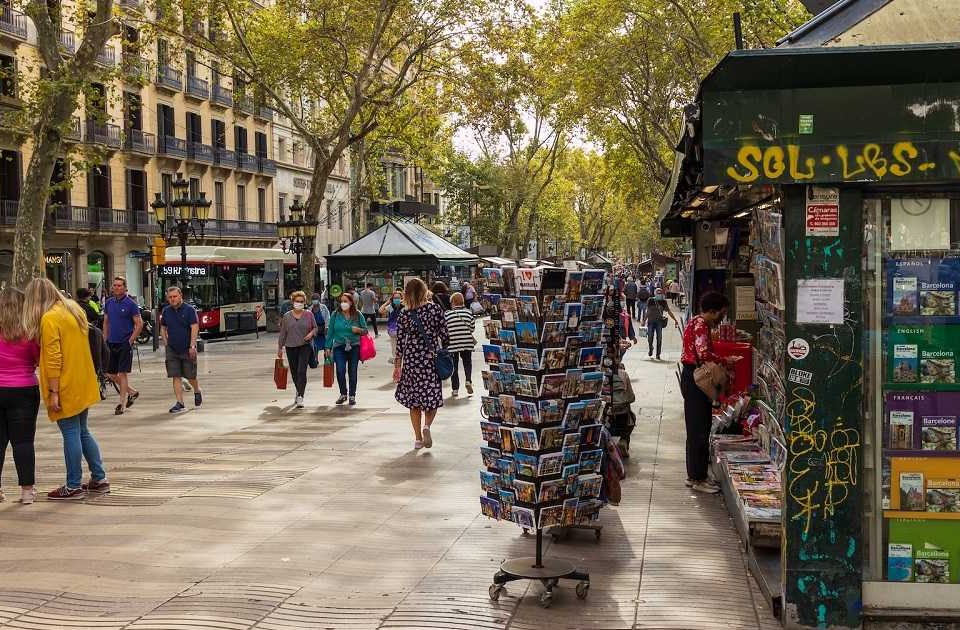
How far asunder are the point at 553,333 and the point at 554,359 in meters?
0.15

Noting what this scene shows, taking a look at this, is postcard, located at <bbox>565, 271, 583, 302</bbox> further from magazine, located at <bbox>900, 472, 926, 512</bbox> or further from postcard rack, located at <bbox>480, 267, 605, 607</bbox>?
magazine, located at <bbox>900, 472, 926, 512</bbox>

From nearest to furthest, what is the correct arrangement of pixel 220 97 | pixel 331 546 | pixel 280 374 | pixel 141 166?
pixel 331 546
pixel 280 374
pixel 141 166
pixel 220 97

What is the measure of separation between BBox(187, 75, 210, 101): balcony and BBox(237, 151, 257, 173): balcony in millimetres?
4203

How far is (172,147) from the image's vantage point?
47.4 m

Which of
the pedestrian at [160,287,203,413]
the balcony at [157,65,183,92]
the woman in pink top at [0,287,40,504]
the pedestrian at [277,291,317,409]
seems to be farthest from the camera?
the balcony at [157,65,183,92]

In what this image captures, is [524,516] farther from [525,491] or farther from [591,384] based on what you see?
[591,384]

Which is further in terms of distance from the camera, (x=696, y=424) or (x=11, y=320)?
(x=696, y=424)

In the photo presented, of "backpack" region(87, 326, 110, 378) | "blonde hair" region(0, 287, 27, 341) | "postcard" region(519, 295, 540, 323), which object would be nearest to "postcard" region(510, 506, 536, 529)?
"postcard" region(519, 295, 540, 323)

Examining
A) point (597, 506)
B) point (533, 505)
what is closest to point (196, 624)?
point (533, 505)

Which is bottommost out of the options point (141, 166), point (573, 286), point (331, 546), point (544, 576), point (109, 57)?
point (331, 546)

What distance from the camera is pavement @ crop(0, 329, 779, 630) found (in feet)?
18.2

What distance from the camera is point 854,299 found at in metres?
5.00

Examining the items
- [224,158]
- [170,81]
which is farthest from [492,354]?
[224,158]

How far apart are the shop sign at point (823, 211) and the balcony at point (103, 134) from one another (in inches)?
1563
